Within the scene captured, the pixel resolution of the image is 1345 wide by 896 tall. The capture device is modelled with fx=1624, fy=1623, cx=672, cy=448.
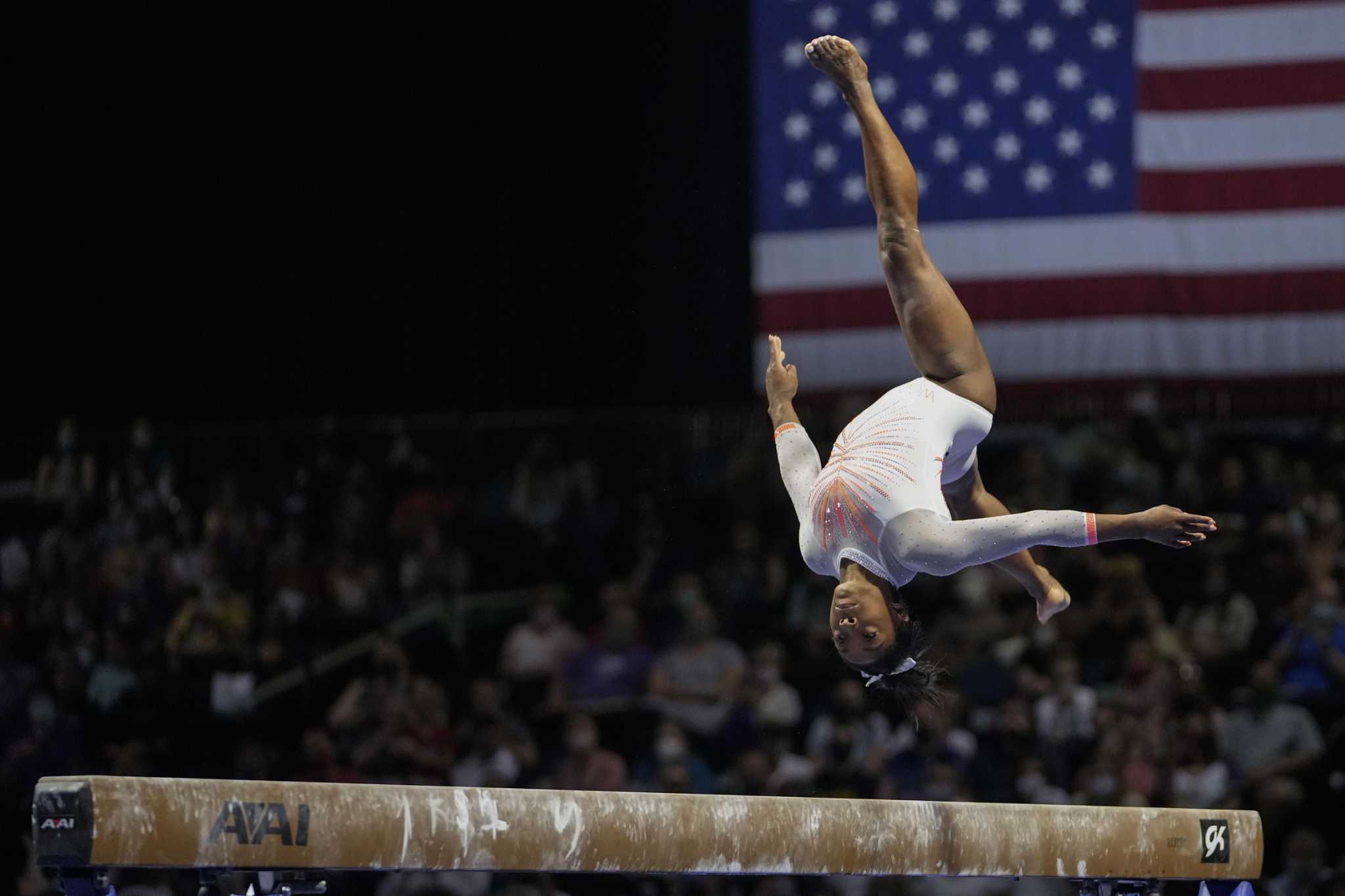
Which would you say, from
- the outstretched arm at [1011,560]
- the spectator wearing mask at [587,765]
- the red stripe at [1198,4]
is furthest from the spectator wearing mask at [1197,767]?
the red stripe at [1198,4]

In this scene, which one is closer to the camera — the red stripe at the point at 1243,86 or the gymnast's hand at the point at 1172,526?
the gymnast's hand at the point at 1172,526

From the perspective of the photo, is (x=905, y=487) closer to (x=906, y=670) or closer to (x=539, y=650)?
(x=906, y=670)

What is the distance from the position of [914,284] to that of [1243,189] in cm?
653

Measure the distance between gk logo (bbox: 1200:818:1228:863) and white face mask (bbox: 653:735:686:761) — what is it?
417 cm

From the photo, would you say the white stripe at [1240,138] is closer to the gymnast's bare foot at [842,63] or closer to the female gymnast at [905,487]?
the female gymnast at [905,487]

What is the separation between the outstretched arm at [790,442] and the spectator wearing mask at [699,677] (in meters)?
4.15

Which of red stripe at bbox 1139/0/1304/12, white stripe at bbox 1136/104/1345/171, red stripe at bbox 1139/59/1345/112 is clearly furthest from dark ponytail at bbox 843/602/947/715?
red stripe at bbox 1139/0/1304/12

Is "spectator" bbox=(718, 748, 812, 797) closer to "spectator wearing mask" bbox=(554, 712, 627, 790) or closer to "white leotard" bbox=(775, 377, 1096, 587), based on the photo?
"spectator wearing mask" bbox=(554, 712, 627, 790)

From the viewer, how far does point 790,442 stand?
5.58 metres

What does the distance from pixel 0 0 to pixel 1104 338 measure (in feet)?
31.3

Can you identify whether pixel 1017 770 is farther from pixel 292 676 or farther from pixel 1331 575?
pixel 292 676

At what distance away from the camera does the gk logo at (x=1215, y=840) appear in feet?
17.4

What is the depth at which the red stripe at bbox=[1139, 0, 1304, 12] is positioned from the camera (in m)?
11.0

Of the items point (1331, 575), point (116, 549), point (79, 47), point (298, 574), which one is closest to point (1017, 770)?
point (1331, 575)
